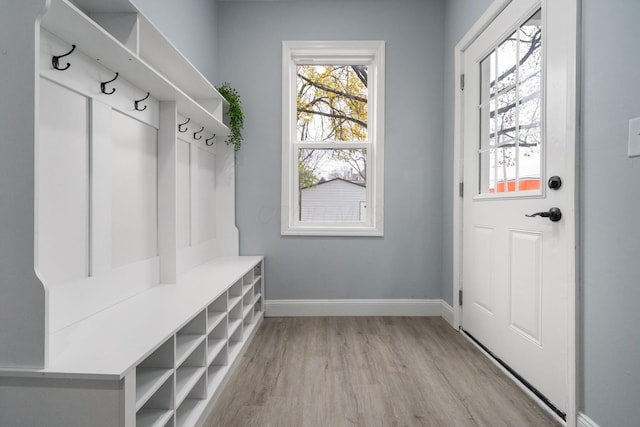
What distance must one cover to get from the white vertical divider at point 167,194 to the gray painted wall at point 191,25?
49 cm

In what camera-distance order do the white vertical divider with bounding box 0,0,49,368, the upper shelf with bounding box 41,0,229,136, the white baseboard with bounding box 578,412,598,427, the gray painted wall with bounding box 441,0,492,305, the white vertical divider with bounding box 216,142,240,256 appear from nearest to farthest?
the white vertical divider with bounding box 0,0,49,368 → the upper shelf with bounding box 41,0,229,136 → the white baseboard with bounding box 578,412,598,427 → the gray painted wall with bounding box 441,0,492,305 → the white vertical divider with bounding box 216,142,240,256

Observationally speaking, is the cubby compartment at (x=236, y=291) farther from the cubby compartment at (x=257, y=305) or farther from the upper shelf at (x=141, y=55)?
the upper shelf at (x=141, y=55)

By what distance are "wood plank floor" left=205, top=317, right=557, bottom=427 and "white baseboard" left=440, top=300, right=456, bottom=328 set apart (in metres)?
0.13

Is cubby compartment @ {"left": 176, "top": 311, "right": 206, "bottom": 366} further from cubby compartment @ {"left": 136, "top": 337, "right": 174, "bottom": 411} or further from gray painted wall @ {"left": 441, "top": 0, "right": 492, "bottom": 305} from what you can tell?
gray painted wall @ {"left": 441, "top": 0, "right": 492, "bottom": 305}

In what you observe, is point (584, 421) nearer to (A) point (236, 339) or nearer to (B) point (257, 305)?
(A) point (236, 339)

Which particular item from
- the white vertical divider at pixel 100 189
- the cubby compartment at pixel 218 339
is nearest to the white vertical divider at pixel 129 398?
the white vertical divider at pixel 100 189

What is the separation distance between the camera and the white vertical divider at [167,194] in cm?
191

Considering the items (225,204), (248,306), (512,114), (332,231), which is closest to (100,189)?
(248,306)

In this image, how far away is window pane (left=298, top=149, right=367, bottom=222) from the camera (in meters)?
3.04

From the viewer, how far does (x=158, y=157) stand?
6.31ft

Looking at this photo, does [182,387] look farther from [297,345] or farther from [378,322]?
[378,322]

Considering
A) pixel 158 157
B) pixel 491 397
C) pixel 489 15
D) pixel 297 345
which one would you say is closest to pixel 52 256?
pixel 158 157

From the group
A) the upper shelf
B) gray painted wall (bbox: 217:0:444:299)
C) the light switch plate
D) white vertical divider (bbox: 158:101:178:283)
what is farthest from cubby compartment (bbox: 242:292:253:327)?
the light switch plate

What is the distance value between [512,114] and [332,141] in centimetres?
143
